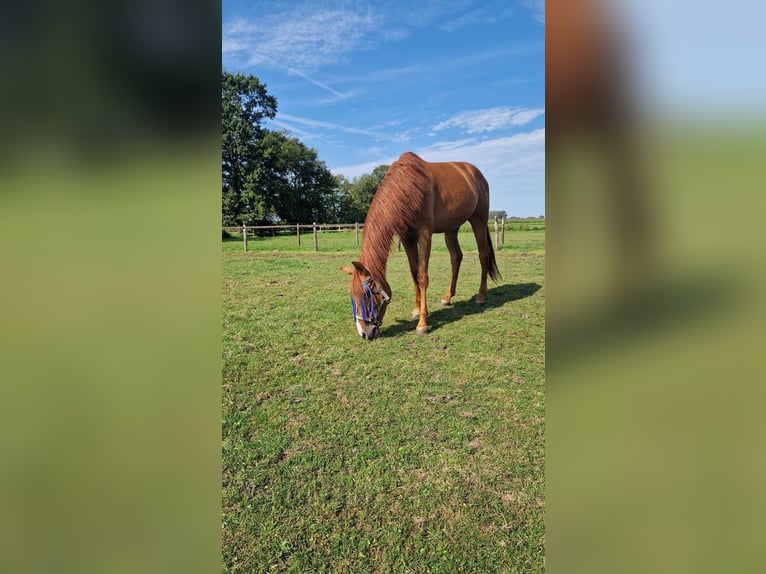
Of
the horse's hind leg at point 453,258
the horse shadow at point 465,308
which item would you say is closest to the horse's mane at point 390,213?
the horse shadow at point 465,308

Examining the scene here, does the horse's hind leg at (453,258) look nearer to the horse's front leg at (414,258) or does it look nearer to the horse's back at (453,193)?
the horse's back at (453,193)

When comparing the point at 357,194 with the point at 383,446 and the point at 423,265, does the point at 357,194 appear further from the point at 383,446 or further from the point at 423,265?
the point at 383,446

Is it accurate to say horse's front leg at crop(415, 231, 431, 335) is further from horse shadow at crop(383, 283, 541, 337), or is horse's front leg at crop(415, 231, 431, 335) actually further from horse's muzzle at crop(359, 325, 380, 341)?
horse's muzzle at crop(359, 325, 380, 341)

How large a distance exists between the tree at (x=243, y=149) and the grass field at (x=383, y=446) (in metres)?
15.9

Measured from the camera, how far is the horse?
4605 millimetres

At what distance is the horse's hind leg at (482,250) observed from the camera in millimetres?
Result: 6703

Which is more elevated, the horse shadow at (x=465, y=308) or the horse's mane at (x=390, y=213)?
the horse's mane at (x=390, y=213)

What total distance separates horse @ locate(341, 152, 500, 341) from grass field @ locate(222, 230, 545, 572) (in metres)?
0.48

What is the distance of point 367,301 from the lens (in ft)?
14.9

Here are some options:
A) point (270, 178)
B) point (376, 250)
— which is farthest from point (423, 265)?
point (270, 178)
